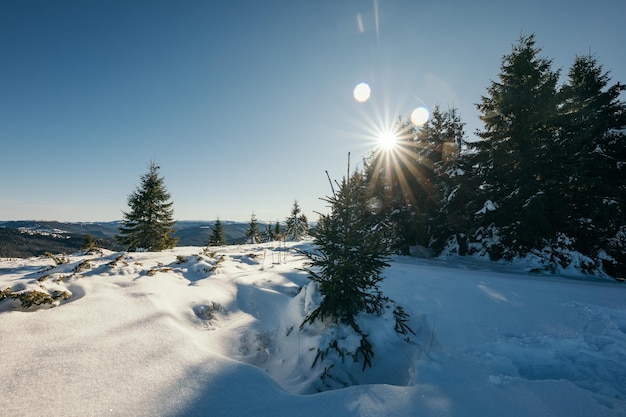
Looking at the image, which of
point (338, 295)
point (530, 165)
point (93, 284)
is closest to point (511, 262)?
point (530, 165)

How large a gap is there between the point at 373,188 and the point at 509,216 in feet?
25.4

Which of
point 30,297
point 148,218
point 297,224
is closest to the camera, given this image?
point 30,297

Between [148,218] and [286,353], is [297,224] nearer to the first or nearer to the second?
[148,218]

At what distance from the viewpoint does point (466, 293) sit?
18.9ft

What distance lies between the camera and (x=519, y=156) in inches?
479

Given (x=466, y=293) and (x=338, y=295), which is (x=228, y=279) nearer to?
(x=338, y=295)

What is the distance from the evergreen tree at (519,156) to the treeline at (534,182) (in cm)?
5

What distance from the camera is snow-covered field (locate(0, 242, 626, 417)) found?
2.70 metres

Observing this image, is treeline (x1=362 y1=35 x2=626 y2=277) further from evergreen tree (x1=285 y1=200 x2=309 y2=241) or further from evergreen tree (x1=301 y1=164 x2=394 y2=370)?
evergreen tree (x1=285 y1=200 x2=309 y2=241)

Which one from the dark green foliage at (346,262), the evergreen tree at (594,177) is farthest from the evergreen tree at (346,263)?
the evergreen tree at (594,177)

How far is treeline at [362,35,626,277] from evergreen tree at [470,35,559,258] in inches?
1.8

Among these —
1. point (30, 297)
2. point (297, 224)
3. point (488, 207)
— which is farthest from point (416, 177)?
point (297, 224)

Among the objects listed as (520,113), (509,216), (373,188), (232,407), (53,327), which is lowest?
(232,407)

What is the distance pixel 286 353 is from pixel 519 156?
13626 mm
